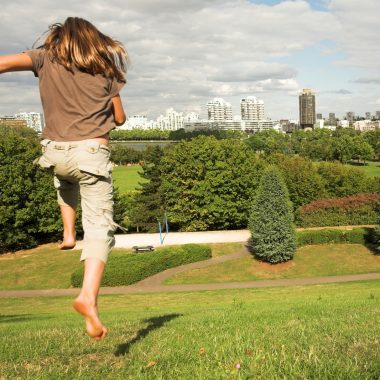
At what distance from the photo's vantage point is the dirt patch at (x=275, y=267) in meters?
33.2

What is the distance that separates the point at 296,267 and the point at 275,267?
170 centimetres

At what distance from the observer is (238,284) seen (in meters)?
30.9

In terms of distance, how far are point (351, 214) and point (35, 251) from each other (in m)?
32.6

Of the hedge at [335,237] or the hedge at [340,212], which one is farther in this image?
the hedge at [340,212]

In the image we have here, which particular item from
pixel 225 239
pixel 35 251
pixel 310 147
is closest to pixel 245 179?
pixel 225 239

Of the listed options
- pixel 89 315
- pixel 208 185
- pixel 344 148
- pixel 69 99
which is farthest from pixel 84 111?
pixel 344 148

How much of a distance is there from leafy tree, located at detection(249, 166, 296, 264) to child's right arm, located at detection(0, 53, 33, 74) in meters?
30.5

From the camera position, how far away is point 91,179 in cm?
339

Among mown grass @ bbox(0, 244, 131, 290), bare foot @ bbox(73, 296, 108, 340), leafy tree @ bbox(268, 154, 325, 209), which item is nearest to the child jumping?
bare foot @ bbox(73, 296, 108, 340)

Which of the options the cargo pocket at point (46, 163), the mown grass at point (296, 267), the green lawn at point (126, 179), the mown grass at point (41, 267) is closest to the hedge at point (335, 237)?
the mown grass at point (296, 267)

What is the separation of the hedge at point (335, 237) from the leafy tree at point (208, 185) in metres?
10.6

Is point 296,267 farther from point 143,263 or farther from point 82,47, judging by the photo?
point 82,47

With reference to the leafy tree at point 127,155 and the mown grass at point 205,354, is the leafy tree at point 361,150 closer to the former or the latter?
the leafy tree at point 127,155

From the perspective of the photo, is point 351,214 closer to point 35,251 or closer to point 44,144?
point 35,251
